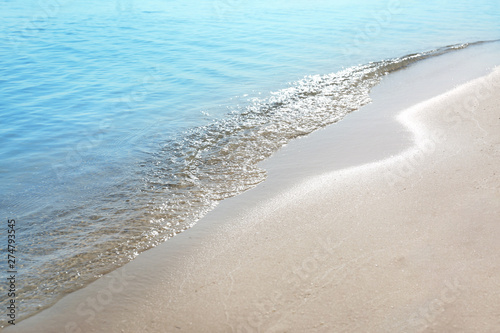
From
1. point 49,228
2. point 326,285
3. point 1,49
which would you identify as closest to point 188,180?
point 49,228

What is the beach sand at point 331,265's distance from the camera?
146 inches

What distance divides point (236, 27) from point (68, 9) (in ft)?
35.6

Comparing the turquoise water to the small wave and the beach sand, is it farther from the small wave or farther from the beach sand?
the beach sand

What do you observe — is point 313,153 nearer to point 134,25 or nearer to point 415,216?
point 415,216

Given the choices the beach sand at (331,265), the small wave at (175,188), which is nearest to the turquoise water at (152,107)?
the small wave at (175,188)

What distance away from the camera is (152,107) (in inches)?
389

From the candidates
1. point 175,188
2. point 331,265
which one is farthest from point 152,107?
point 331,265

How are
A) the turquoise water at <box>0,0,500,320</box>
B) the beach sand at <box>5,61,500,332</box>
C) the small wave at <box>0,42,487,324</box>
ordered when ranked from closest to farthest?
the beach sand at <box>5,61,500,332</box> → the small wave at <box>0,42,487,324</box> → the turquoise water at <box>0,0,500,320</box>

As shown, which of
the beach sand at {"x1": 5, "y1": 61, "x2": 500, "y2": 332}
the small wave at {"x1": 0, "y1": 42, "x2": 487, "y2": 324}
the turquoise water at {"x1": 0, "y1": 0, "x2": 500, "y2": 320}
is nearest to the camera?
the beach sand at {"x1": 5, "y1": 61, "x2": 500, "y2": 332}

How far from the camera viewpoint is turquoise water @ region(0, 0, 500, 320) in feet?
17.8

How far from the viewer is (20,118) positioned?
9.59 m

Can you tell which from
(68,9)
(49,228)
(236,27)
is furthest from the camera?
(68,9)

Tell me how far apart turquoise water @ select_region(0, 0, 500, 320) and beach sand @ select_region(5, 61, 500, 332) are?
→ 511 millimetres

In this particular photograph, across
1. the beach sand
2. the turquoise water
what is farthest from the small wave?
the beach sand
